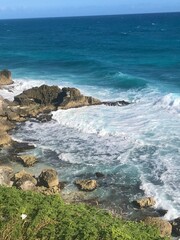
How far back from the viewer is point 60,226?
46.4 ft

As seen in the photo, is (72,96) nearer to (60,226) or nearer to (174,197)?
(174,197)

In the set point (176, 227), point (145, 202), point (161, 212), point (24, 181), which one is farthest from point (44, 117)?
point (176, 227)

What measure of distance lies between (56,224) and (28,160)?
14.0 meters

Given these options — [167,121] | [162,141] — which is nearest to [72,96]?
[167,121]

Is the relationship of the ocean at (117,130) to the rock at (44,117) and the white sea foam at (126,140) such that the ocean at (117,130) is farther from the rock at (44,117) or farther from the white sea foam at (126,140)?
the rock at (44,117)

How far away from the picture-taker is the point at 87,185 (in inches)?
953

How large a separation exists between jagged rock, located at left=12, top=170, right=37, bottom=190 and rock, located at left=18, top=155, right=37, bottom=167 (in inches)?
91.9

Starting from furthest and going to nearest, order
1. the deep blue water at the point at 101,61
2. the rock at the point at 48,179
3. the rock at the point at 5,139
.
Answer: the deep blue water at the point at 101,61 → the rock at the point at 5,139 → the rock at the point at 48,179

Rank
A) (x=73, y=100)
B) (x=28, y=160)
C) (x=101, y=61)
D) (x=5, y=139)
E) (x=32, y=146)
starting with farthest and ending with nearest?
(x=101, y=61) → (x=73, y=100) → (x=5, y=139) → (x=32, y=146) → (x=28, y=160)

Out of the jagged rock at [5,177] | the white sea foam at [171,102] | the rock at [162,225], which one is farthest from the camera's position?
the white sea foam at [171,102]

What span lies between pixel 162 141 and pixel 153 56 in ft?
136

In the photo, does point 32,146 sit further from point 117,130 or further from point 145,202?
point 145,202

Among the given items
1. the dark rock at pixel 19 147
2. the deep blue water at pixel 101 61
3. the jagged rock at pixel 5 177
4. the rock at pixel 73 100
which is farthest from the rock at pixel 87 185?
the deep blue water at pixel 101 61

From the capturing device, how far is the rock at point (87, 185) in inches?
952
